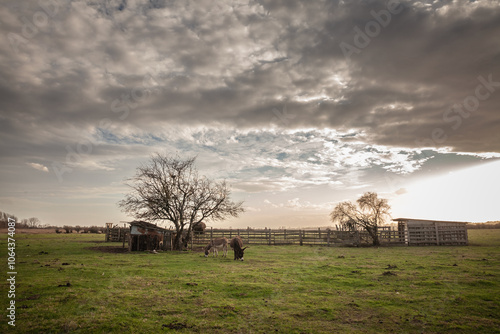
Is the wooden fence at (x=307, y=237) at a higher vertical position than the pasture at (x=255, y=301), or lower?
lower

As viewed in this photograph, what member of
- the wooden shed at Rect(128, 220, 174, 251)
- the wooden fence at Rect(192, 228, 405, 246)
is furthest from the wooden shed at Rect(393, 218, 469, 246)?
the wooden shed at Rect(128, 220, 174, 251)

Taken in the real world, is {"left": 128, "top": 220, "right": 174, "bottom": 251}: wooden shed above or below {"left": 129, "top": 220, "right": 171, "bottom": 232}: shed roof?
below

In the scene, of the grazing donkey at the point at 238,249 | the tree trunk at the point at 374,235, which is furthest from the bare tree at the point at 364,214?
the grazing donkey at the point at 238,249

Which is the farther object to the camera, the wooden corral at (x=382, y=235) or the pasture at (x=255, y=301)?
the wooden corral at (x=382, y=235)

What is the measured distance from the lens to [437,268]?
13602 millimetres

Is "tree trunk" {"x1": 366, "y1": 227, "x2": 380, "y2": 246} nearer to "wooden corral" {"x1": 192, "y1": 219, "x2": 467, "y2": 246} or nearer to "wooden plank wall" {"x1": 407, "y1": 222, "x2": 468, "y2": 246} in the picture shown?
"wooden corral" {"x1": 192, "y1": 219, "x2": 467, "y2": 246}

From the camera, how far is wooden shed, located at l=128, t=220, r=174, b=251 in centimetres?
2467

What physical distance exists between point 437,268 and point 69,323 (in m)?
15.7

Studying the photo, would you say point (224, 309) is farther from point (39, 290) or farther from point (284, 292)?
point (39, 290)

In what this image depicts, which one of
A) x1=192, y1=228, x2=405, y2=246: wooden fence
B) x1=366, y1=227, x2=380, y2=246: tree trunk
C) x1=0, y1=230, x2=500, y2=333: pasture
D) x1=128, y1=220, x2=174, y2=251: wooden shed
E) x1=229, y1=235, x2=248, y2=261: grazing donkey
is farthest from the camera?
x1=192, y1=228, x2=405, y2=246: wooden fence

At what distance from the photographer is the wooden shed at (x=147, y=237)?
80.9 ft

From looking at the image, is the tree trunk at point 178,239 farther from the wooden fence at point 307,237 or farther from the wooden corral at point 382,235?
the wooden corral at point 382,235

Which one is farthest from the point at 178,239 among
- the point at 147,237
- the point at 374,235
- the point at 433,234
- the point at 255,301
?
the point at 433,234

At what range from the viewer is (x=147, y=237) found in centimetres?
2520
